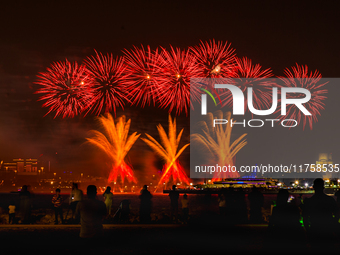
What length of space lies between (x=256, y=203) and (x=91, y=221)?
33.7 feet

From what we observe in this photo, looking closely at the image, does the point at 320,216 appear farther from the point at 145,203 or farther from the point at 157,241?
the point at 145,203

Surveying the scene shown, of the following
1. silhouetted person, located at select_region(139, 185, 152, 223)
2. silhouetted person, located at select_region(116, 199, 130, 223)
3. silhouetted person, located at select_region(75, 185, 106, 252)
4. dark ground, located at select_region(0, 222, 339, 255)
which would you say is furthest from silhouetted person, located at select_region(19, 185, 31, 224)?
silhouetted person, located at select_region(75, 185, 106, 252)

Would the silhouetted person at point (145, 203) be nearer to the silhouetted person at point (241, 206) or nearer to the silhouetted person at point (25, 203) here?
the silhouetted person at point (241, 206)

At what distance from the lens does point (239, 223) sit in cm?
1573

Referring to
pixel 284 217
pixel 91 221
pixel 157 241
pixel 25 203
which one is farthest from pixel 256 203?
pixel 25 203

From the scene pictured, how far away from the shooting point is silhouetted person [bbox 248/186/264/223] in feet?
50.8

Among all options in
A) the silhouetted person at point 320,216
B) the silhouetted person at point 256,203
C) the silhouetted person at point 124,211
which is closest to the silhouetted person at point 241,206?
the silhouetted person at point 256,203

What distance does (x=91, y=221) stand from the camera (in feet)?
22.8

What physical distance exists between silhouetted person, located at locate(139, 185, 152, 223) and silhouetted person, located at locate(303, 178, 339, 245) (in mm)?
9189

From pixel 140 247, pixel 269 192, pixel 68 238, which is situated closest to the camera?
pixel 140 247

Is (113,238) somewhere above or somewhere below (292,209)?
below

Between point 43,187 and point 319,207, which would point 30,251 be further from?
point 43,187

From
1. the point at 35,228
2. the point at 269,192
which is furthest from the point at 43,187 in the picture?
the point at 35,228

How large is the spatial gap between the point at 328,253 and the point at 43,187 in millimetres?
175857
